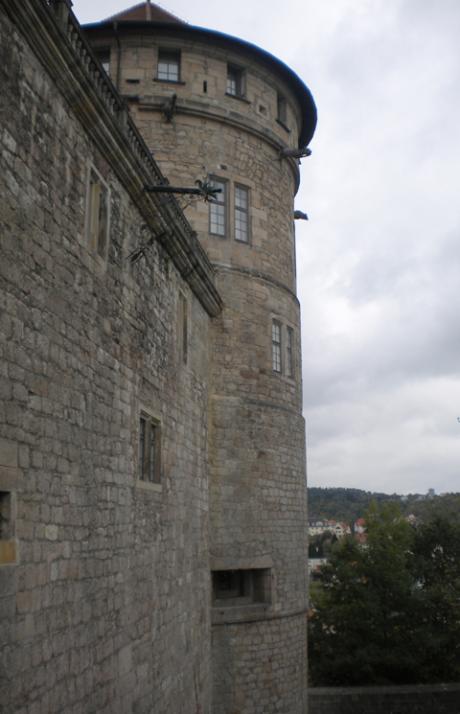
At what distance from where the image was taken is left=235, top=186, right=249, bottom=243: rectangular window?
14836mm

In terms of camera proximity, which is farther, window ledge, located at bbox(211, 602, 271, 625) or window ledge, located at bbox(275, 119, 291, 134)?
window ledge, located at bbox(275, 119, 291, 134)

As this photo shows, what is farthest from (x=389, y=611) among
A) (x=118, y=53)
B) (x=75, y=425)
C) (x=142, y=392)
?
(x=75, y=425)

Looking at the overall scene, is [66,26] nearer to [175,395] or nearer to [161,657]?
[175,395]

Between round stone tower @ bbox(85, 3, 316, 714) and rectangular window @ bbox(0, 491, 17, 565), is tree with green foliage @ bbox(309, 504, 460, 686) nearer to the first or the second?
round stone tower @ bbox(85, 3, 316, 714)

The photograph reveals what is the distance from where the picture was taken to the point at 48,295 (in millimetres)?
6621

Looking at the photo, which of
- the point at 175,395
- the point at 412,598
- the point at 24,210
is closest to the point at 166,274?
the point at 175,395

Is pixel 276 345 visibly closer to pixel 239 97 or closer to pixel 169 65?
pixel 239 97

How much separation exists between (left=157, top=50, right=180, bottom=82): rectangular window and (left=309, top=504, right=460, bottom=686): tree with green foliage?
1646cm

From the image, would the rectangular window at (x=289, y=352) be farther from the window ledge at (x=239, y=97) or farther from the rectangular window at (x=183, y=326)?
the window ledge at (x=239, y=97)

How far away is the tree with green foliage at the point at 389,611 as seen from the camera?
2222cm

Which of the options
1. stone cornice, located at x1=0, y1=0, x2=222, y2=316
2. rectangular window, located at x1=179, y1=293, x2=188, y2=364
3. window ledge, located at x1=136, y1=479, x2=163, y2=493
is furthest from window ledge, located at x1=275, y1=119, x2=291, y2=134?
window ledge, located at x1=136, y1=479, x2=163, y2=493

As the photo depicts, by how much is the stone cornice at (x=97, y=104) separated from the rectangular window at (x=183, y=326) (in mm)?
608

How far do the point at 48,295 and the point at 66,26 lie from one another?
2715mm

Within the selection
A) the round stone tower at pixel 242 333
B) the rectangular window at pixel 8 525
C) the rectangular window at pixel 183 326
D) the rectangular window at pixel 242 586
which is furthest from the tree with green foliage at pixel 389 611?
the rectangular window at pixel 8 525
